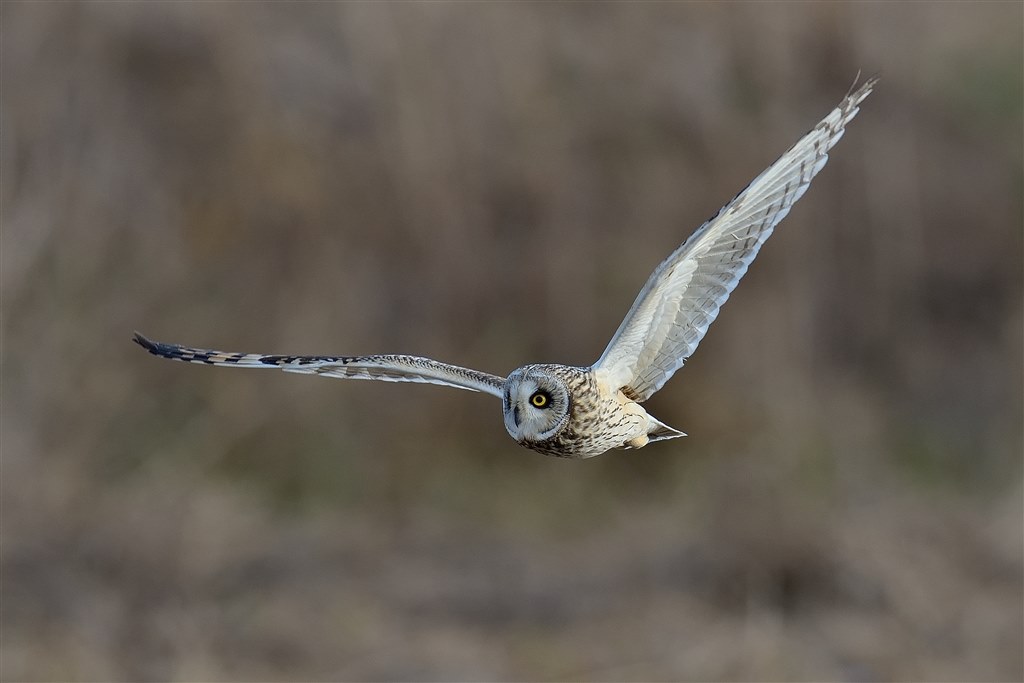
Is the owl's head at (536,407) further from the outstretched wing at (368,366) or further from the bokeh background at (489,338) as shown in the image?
the bokeh background at (489,338)

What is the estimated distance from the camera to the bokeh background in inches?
510

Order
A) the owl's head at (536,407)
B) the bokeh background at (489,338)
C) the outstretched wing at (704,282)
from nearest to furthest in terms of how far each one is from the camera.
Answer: the owl's head at (536,407), the outstretched wing at (704,282), the bokeh background at (489,338)

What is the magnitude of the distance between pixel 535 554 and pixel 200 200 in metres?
5.39

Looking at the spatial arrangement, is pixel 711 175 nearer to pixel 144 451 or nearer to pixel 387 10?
pixel 387 10

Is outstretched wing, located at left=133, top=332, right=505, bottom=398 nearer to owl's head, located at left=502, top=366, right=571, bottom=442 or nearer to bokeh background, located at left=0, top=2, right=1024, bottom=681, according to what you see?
owl's head, located at left=502, top=366, right=571, bottom=442

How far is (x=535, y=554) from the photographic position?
14.3 meters

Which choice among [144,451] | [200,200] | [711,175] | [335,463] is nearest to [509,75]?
[711,175]

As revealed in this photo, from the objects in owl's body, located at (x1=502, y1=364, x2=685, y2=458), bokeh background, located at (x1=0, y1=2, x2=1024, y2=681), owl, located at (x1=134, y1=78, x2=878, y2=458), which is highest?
bokeh background, located at (x1=0, y1=2, x2=1024, y2=681)

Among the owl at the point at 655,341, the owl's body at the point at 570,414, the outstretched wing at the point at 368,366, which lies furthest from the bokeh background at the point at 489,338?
the owl's body at the point at 570,414

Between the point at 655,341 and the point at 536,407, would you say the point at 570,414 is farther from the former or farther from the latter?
the point at 655,341

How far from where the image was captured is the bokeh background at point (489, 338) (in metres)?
13.0

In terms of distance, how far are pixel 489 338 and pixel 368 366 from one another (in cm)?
996

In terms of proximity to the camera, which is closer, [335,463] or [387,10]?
[335,463]

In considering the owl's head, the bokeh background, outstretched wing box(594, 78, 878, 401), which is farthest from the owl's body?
the bokeh background
